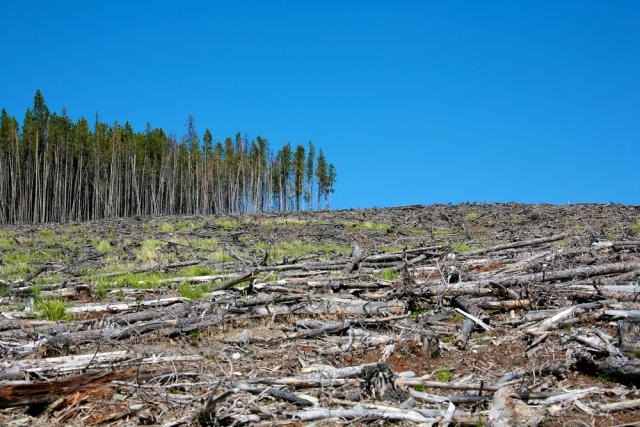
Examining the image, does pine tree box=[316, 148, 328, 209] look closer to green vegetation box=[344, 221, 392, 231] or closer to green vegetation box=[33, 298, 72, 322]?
green vegetation box=[344, 221, 392, 231]

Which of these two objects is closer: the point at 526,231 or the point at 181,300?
the point at 181,300

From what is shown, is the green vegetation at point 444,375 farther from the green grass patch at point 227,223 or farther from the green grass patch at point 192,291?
the green grass patch at point 227,223

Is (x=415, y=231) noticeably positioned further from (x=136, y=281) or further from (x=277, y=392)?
(x=277, y=392)

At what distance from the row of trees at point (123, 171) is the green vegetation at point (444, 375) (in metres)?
49.1

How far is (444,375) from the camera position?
430 cm

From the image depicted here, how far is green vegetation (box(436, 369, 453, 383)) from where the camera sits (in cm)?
421

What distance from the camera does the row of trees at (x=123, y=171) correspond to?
151 ft

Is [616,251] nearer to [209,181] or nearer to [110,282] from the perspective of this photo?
[110,282]

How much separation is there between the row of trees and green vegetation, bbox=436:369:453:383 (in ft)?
161

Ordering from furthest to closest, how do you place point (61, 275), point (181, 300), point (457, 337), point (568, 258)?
point (61, 275) < point (568, 258) < point (181, 300) < point (457, 337)

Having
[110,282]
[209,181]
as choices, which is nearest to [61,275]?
[110,282]

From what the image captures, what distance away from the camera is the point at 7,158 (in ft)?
151

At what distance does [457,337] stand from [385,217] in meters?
19.0

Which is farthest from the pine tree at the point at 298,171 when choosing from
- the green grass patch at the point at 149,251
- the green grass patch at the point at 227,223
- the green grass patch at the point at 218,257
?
the green grass patch at the point at 218,257
